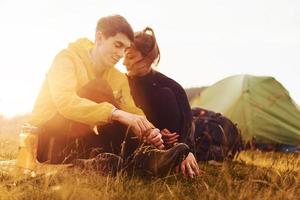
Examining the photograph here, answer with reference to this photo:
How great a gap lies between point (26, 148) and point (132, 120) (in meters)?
1.00

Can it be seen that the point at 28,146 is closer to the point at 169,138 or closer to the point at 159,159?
the point at 159,159

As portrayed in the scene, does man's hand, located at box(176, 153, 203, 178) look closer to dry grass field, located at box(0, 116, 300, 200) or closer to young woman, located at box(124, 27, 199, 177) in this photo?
dry grass field, located at box(0, 116, 300, 200)

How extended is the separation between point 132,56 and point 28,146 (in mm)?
1488

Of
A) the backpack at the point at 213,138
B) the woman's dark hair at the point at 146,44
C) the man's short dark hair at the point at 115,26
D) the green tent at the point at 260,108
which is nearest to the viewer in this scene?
the man's short dark hair at the point at 115,26

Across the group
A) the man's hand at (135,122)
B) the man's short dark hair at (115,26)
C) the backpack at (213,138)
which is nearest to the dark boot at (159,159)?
the man's hand at (135,122)

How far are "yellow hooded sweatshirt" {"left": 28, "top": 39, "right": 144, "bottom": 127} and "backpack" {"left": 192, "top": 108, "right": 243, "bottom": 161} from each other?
1452mm

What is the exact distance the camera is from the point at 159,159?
346 cm

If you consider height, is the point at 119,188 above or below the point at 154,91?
below

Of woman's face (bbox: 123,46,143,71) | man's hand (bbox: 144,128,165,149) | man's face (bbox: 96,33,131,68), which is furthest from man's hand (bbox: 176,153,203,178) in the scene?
woman's face (bbox: 123,46,143,71)

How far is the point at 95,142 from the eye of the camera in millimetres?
→ 3746

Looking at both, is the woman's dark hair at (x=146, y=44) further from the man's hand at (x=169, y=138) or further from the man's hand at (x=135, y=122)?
the man's hand at (x=135, y=122)

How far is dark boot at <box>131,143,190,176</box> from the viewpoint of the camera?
3.33 meters

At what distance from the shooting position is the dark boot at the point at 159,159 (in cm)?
333

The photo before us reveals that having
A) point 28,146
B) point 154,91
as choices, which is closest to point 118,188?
point 28,146
